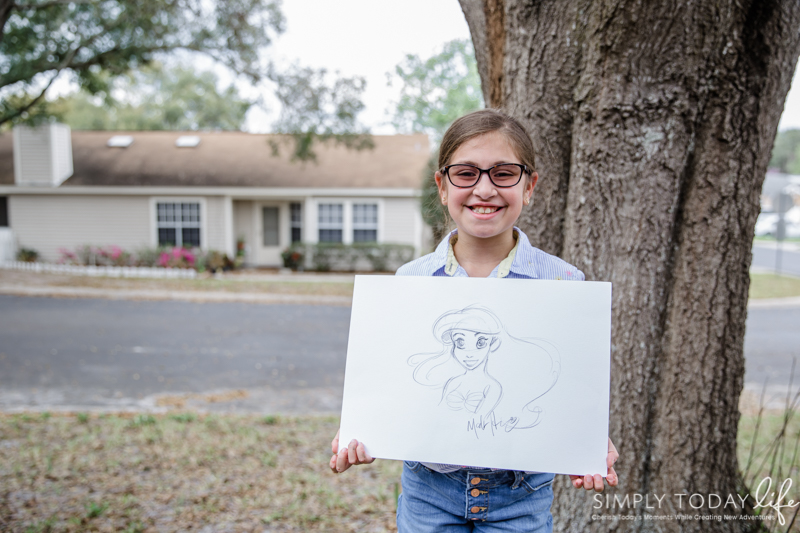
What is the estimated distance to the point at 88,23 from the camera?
549 inches

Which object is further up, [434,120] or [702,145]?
[434,120]

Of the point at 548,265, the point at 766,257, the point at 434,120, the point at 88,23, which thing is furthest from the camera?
the point at 766,257

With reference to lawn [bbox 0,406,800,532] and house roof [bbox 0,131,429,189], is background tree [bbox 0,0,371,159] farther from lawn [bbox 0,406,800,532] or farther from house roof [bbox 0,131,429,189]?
lawn [bbox 0,406,800,532]

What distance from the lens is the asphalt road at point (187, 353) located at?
6.18 metres

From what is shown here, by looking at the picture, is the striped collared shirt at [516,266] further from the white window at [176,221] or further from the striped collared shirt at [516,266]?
the white window at [176,221]

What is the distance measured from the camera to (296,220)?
778 inches

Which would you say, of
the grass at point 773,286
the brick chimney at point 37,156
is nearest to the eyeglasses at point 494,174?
the grass at point 773,286

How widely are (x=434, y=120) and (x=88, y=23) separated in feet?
33.9

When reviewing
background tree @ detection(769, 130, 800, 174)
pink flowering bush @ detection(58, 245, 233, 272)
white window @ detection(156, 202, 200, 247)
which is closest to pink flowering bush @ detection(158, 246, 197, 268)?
pink flowering bush @ detection(58, 245, 233, 272)

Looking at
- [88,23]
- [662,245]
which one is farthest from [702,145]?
[88,23]

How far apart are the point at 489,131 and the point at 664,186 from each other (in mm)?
981

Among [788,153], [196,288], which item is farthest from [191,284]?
[788,153]

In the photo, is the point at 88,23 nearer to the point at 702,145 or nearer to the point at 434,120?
the point at 434,120

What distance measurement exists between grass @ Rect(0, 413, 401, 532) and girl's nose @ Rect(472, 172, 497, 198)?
2.08 m
